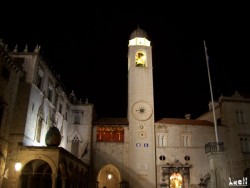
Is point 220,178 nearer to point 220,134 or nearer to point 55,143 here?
point 55,143

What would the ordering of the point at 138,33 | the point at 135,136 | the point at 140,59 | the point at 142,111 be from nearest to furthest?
the point at 135,136 → the point at 142,111 → the point at 140,59 → the point at 138,33

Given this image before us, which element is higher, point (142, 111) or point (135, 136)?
point (142, 111)

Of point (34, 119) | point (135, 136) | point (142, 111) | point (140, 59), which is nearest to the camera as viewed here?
point (34, 119)

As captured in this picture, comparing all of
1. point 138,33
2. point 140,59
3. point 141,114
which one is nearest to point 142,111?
point 141,114

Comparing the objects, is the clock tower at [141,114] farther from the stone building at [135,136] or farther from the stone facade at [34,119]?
the stone facade at [34,119]

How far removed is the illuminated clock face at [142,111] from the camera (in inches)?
1559

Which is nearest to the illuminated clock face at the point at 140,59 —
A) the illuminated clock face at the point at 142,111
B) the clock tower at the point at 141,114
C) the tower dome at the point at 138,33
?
the clock tower at the point at 141,114

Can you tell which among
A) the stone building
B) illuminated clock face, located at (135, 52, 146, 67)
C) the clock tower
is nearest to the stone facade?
the stone building

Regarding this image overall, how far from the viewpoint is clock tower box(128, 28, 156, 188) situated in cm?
3694

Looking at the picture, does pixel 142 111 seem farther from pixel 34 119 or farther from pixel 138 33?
pixel 34 119

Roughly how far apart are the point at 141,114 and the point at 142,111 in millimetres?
495

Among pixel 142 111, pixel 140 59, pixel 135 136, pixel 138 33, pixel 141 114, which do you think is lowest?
pixel 135 136

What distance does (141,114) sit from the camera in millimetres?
39750

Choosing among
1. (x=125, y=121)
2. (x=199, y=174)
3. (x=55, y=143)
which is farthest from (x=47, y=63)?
(x=199, y=174)
